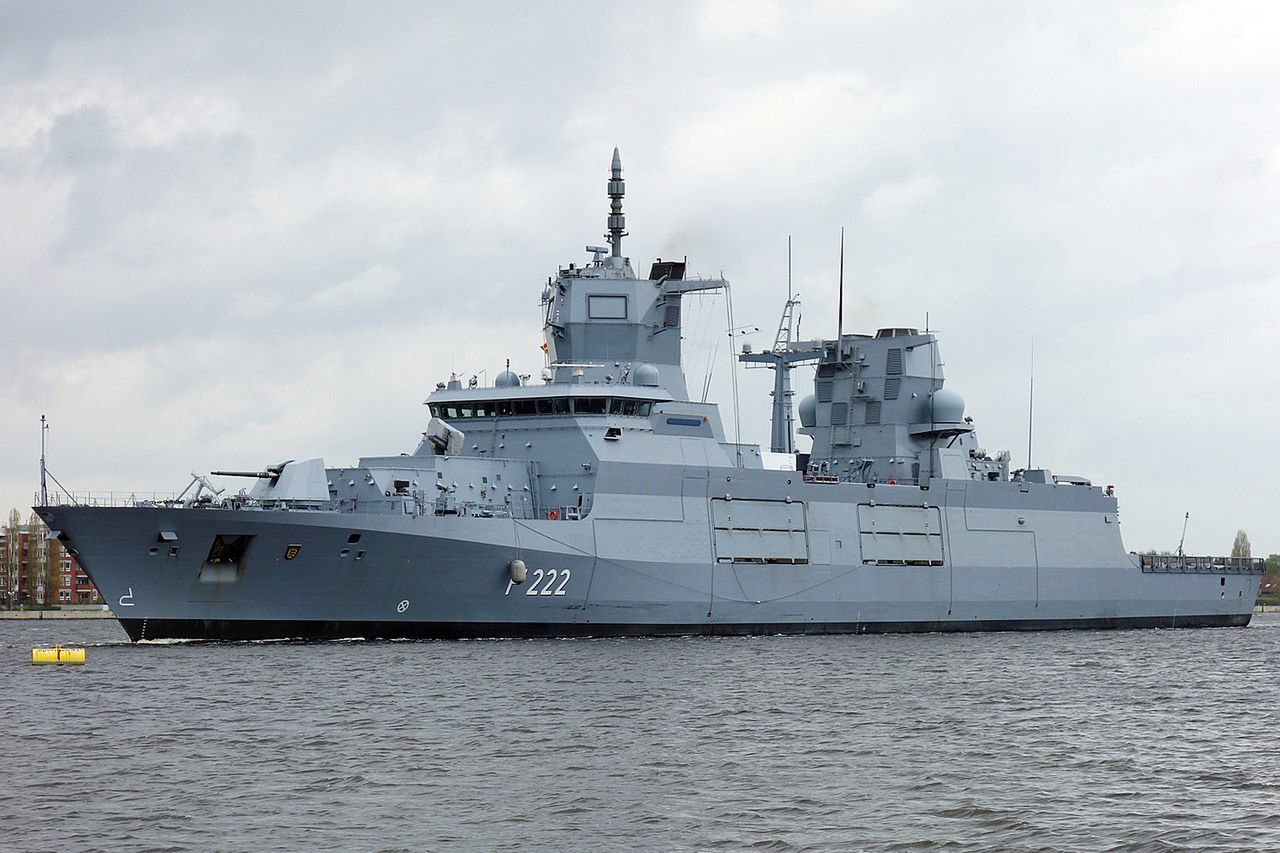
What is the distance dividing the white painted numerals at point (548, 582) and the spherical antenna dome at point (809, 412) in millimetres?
14660

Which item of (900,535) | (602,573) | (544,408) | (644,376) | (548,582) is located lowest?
(548,582)

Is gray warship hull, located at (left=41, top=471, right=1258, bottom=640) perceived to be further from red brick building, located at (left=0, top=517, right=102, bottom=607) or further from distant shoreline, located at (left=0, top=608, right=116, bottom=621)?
red brick building, located at (left=0, top=517, right=102, bottom=607)

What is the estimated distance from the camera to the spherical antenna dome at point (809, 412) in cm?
4632

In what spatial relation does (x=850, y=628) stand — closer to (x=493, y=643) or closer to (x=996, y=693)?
(x=493, y=643)

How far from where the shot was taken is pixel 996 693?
2616cm

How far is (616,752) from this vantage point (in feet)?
62.8

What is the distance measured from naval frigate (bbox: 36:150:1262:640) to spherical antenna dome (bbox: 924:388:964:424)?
0.36 feet

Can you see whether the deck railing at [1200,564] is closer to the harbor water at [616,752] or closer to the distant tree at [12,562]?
the harbor water at [616,752]

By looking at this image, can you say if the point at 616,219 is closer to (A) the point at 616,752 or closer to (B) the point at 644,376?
(B) the point at 644,376

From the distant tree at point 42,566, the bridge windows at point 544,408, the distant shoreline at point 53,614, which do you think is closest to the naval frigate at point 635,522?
the bridge windows at point 544,408

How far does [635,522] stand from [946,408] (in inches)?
486

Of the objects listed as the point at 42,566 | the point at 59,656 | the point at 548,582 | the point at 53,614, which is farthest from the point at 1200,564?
the point at 42,566

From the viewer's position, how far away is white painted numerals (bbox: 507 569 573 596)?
32.9m

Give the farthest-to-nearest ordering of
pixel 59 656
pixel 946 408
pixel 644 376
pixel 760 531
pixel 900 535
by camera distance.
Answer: pixel 946 408 → pixel 900 535 → pixel 760 531 → pixel 644 376 → pixel 59 656
